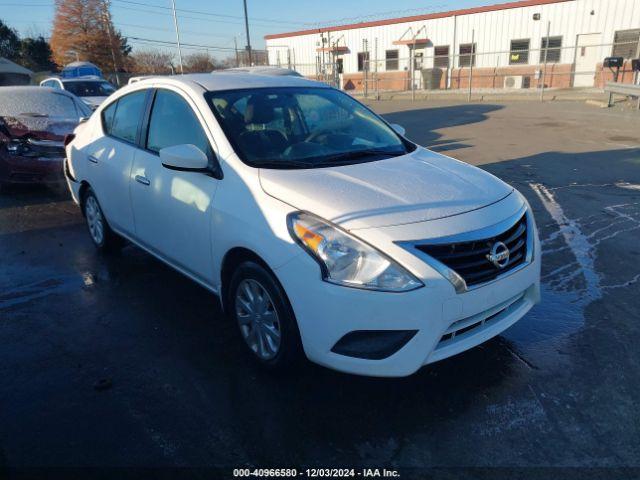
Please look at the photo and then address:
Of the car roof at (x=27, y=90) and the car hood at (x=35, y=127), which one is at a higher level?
the car roof at (x=27, y=90)

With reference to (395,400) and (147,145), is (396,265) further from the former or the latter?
(147,145)

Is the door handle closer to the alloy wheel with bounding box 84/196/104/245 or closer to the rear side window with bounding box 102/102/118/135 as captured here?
the rear side window with bounding box 102/102/118/135

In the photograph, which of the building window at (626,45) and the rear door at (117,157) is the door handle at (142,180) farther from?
the building window at (626,45)

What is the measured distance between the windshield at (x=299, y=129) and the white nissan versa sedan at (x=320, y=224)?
1 cm

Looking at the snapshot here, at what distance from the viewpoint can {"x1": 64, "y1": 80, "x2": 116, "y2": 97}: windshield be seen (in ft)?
45.9

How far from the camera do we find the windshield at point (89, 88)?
45.9ft

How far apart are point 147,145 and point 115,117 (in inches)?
37.1

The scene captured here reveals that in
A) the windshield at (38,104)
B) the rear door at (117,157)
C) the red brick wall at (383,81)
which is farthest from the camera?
the red brick wall at (383,81)

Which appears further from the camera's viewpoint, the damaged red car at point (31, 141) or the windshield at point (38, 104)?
the windshield at point (38, 104)

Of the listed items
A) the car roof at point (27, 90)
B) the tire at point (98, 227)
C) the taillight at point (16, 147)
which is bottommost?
the tire at point (98, 227)

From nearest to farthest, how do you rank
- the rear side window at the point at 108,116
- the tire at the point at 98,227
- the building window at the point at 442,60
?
the rear side window at the point at 108,116 → the tire at the point at 98,227 → the building window at the point at 442,60

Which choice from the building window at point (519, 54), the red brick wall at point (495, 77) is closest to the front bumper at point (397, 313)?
Answer: the red brick wall at point (495, 77)

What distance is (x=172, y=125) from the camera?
12.3ft

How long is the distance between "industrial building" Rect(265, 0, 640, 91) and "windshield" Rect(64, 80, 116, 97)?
1378 cm
